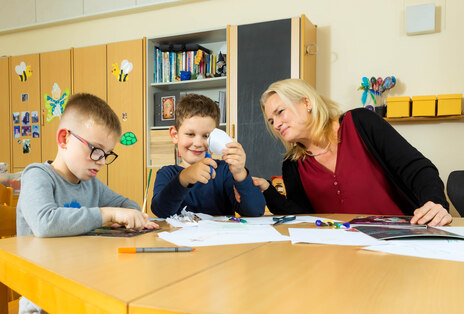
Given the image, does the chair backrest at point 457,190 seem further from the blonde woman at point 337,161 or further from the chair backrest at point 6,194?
the chair backrest at point 6,194

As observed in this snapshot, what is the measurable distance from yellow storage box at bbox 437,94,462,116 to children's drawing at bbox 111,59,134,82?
2812 millimetres

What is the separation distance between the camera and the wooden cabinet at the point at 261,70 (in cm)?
329

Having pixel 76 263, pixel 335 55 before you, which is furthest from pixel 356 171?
pixel 335 55

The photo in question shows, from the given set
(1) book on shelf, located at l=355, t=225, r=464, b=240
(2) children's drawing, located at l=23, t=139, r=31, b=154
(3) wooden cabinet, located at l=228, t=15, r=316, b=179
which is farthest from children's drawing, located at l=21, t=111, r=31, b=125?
(1) book on shelf, located at l=355, t=225, r=464, b=240

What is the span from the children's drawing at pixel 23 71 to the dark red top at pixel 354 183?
4.16m

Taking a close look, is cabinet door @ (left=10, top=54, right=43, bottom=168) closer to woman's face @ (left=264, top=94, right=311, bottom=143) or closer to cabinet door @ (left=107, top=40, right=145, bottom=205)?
cabinet door @ (left=107, top=40, right=145, bottom=205)

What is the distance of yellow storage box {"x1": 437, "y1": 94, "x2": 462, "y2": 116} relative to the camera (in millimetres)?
2961

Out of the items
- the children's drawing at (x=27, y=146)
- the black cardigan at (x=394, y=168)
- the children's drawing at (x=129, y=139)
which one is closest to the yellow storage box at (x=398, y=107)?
the black cardigan at (x=394, y=168)

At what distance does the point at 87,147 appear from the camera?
1.15 metres

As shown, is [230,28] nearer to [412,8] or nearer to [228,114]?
[228,114]

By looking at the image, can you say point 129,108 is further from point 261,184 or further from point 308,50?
point 261,184

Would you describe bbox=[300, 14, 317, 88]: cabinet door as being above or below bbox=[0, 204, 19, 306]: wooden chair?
above

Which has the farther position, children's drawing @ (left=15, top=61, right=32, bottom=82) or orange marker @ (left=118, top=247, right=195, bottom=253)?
children's drawing @ (left=15, top=61, right=32, bottom=82)

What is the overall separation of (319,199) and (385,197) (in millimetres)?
264
